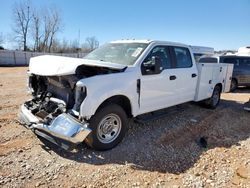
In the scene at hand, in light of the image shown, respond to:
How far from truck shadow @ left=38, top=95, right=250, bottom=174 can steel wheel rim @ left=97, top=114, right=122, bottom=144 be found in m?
0.22

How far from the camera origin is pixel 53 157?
149 inches

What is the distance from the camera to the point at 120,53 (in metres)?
4.94

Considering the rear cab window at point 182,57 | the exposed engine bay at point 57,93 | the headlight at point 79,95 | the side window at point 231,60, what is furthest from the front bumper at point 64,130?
the side window at point 231,60

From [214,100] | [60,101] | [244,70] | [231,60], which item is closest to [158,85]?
[60,101]

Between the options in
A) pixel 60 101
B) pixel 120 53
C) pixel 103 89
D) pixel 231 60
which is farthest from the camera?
pixel 231 60

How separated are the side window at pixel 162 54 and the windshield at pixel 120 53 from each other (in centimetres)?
22

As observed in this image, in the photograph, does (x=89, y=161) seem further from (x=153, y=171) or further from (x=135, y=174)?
(x=153, y=171)

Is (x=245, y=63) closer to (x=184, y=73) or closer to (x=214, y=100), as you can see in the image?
(x=214, y=100)

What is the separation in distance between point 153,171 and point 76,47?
58212 mm

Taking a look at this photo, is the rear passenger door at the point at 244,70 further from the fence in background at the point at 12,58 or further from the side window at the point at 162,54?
the fence in background at the point at 12,58

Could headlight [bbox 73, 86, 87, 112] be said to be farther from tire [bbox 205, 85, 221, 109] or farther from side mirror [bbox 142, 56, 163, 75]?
tire [bbox 205, 85, 221, 109]

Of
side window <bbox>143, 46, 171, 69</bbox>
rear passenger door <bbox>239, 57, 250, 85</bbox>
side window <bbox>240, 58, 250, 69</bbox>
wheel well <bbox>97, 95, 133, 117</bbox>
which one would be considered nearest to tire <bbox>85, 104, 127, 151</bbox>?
wheel well <bbox>97, 95, 133, 117</bbox>

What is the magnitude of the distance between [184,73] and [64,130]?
332 cm

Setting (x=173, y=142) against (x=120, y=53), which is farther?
(x=120, y=53)
